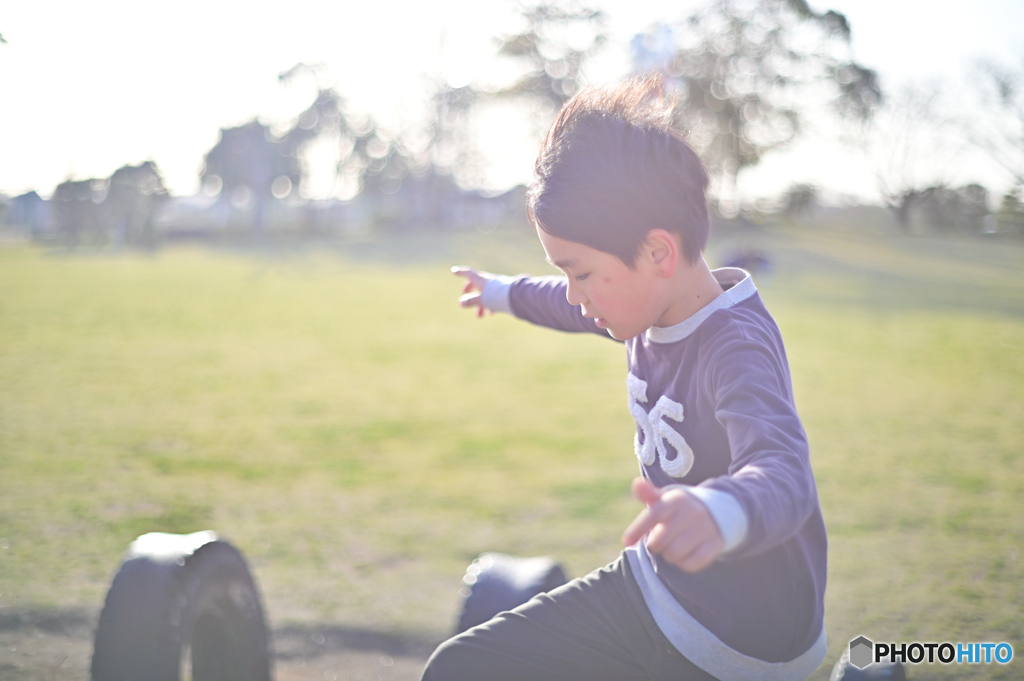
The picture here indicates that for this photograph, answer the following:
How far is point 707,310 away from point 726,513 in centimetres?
53

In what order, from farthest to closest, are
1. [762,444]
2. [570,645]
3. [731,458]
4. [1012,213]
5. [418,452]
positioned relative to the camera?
[418,452] → [1012,213] → [570,645] → [731,458] → [762,444]

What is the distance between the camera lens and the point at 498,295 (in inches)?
91.7

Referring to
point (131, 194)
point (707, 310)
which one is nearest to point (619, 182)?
point (707, 310)

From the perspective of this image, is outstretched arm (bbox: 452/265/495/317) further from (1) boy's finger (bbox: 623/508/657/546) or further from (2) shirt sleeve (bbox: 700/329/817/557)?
(1) boy's finger (bbox: 623/508/657/546)

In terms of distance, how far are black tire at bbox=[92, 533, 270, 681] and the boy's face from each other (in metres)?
1.24

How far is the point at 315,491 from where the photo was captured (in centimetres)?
457

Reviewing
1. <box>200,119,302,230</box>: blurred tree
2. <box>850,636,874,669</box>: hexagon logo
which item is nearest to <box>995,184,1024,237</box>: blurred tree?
<box>850,636,874,669</box>: hexagon logo

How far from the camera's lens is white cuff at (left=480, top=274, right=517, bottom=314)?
7.57 ft

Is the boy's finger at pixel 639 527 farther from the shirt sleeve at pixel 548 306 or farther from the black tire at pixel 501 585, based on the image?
the black tire at pixel 501 585

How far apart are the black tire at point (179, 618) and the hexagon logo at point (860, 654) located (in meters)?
1.62

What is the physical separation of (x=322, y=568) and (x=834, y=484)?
309 centimetres

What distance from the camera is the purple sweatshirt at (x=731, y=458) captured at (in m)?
1.29

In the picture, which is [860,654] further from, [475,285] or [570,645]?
[475,285]

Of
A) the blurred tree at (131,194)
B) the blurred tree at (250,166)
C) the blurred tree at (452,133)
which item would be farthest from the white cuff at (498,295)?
the blurred tree at (452,133)
